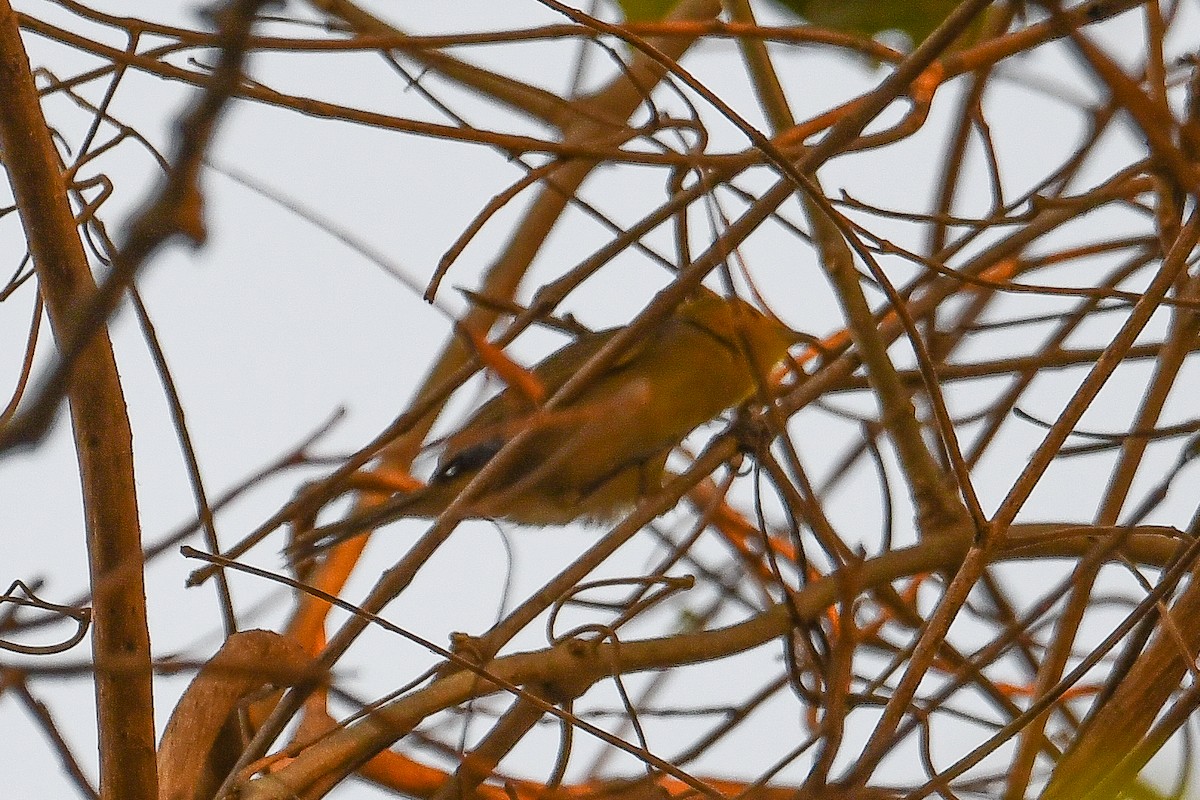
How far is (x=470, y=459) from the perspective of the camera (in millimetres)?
2438

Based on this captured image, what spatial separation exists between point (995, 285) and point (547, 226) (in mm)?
1239

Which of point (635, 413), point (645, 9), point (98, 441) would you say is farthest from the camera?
point (635, 413)

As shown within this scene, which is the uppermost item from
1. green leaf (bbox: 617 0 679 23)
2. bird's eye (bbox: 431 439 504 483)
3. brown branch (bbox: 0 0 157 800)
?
bird's eye (bbox: 431 439 504 483)

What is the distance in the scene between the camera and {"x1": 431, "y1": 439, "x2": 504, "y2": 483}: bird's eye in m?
2.35

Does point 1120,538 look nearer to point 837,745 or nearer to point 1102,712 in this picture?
point 1102,712

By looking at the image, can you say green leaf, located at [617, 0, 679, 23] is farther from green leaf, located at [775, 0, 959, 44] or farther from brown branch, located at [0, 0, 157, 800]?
brown branch, located at [0, 0, 157, 800]

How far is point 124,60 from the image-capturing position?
134 centimetres

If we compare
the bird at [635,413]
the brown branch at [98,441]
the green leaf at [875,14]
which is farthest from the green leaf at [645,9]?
the bird at [635,413]

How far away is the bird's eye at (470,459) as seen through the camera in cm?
235

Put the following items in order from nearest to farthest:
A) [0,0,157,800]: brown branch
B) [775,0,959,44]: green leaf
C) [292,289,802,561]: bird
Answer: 1. [775,0,959,44]: green leaf
2. [0,0,157,800]: brown branch
3. [292,289,802,561]: bird

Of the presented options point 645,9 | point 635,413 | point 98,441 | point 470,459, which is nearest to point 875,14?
point 645,9

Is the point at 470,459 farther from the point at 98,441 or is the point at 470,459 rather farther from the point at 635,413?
the point at 98,441

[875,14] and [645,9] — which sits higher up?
[645,9]

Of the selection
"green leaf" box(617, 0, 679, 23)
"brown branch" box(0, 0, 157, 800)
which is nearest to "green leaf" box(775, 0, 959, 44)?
"green leaf" box(617, 0, 679, 23)
